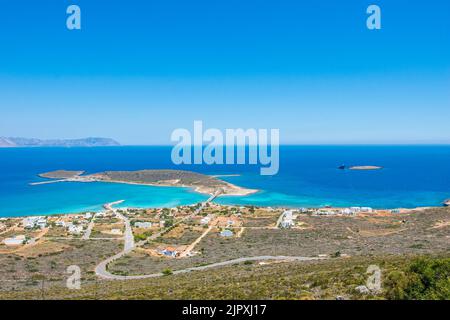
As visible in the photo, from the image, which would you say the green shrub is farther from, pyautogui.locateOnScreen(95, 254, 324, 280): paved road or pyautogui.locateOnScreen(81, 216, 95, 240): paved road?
pyautogui.locateOnScreen(81, 216, 95, 240): paved road

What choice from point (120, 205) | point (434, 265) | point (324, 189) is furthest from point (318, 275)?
point (324, 189)

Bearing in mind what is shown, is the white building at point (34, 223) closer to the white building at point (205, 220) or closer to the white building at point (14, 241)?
the white building at point (14, 241)

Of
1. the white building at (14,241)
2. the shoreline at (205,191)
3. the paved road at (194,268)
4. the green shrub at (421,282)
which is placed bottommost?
the shoreline at (205,191)

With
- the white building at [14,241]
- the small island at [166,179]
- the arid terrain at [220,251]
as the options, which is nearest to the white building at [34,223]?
the arid terrain at [220,251]

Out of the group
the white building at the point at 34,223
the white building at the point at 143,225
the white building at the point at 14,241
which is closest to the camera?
the white building at the point at 14,241

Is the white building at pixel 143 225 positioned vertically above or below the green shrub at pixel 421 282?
below

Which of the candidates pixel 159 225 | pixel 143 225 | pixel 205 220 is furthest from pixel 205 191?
pixel 143 225

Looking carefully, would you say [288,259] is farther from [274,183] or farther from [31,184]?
[31,184]

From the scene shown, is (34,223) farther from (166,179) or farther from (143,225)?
(166,179)
